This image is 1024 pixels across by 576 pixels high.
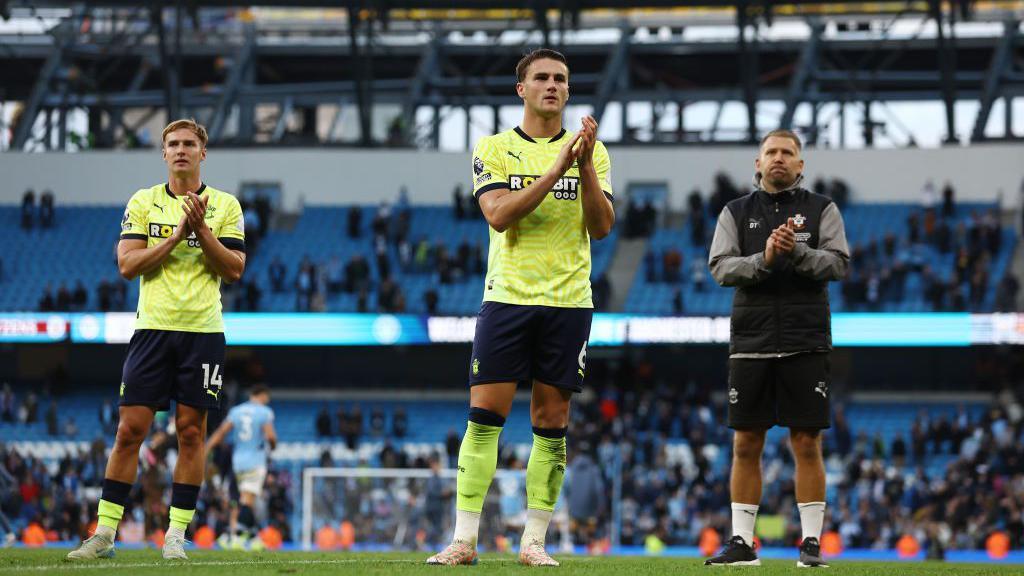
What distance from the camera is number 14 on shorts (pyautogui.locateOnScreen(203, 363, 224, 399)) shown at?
781 cm

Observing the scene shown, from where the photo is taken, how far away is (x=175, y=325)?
7.78 m

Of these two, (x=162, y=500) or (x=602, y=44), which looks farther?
(x=602, y=44)

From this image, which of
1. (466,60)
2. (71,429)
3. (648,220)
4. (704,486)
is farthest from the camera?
(466,60)

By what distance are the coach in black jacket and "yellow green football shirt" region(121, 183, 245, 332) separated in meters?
2.69

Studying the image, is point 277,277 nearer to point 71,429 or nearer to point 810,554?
point 71,429

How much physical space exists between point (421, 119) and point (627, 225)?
9.37 m

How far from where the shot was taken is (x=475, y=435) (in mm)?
6793

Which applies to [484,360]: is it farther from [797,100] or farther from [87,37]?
[87,37]

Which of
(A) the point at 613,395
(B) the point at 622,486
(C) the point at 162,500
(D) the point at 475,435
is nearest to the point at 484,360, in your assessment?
(D) the point at 475,435

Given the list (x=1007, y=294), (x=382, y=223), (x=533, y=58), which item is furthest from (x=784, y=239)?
(x=382, y=223)

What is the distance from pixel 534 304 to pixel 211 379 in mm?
2079

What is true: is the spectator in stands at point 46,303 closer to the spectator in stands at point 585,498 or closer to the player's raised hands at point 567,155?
the spectator in stands at point 585,498

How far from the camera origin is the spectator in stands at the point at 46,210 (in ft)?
131

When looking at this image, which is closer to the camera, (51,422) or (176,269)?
(176,269)
